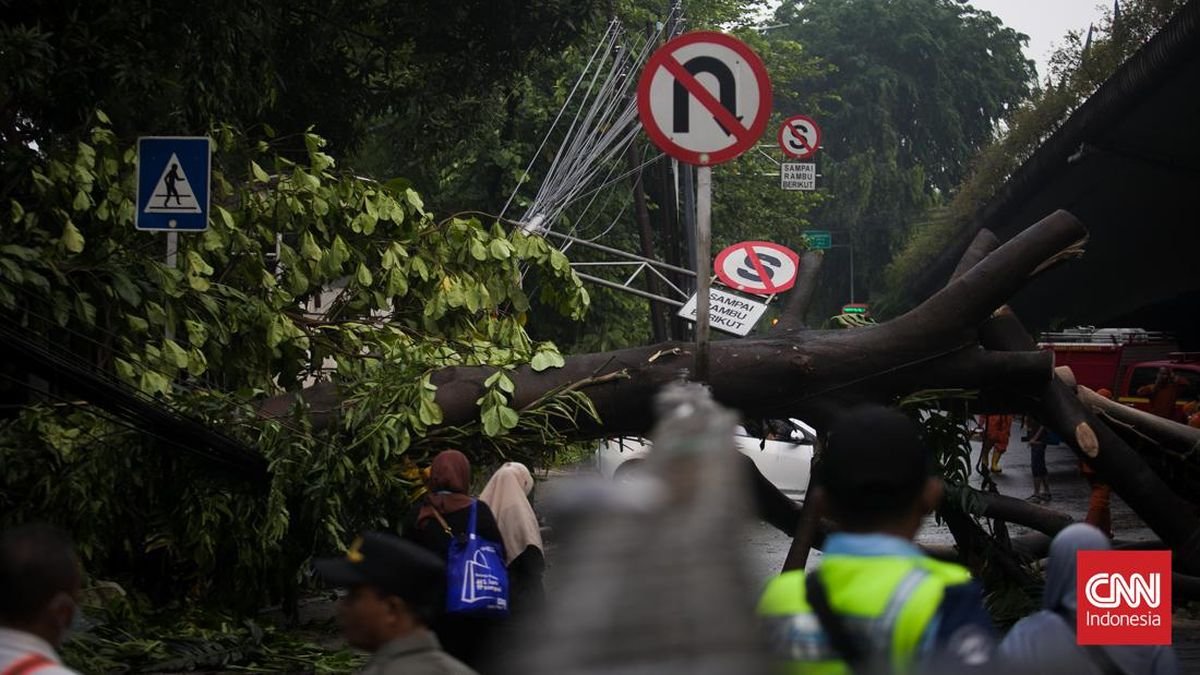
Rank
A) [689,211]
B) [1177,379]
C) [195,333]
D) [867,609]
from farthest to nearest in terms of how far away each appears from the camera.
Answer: [689,211], [1177,379], [195,333], [867,609]

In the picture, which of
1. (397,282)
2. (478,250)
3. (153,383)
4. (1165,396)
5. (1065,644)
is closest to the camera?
(1065,644)

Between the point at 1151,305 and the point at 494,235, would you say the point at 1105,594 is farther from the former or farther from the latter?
the point at 1151,305

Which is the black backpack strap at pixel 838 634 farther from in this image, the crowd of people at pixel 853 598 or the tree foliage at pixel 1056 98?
the tree foliage at pixel 1056 98

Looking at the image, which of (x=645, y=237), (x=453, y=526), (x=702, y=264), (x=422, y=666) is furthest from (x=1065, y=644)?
(x=645, y=237)

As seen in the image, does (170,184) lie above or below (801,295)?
above

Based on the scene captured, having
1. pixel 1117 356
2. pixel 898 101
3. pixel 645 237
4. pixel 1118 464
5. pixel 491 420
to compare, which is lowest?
pixel 1118 464

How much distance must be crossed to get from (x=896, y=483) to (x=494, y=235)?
919 cm

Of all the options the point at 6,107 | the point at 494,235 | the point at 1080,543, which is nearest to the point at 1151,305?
the point at 494,235

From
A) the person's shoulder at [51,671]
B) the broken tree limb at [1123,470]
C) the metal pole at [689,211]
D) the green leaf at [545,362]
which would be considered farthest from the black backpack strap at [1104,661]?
the metal pole at [689,211]

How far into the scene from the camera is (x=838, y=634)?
2.70 metres

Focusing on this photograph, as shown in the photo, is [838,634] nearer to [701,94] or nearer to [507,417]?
[701,94]

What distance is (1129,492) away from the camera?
9.42 metres

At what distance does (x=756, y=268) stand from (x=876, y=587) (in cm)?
1574

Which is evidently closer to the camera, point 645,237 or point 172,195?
point 172,195
